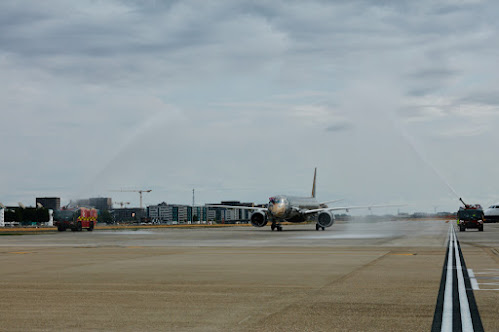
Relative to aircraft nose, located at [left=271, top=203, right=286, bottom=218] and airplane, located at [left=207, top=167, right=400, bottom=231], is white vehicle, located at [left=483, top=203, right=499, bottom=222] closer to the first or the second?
airplane, located at [left=207, top=167, right=400, bottom=231]

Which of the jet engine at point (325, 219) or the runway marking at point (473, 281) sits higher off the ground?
the jet engine at point (325, 219)

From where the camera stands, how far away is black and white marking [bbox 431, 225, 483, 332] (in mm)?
10422

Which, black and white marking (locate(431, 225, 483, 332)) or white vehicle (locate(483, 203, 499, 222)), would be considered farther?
white vehicle (locate(483, 203, 499, 222))

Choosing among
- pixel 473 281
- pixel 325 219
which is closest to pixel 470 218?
pixel 325 219

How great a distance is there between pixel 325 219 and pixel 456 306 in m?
71.3

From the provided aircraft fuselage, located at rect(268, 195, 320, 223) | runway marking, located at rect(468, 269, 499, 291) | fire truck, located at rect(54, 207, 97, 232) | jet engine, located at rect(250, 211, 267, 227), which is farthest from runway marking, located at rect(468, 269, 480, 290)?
fire truck, located at rect(54, 207, 97, 232)

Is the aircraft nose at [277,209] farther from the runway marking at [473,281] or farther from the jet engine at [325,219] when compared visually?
the runway marking at [473,281]

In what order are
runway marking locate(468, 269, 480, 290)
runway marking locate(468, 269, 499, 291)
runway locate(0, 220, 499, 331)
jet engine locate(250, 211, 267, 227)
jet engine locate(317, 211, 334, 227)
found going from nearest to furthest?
runway locate(0, 220, 499, 331) < runway marking locate(468, 269, 480, 290) < runway marking locate(468, 269, 499, 291) < jet engine locate(250, 211, 267, 227) < jet engine locate(317, 211, 334, 227)

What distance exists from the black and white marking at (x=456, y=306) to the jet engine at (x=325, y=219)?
63319mm

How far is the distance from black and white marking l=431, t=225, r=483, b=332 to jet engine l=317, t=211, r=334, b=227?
208 feet

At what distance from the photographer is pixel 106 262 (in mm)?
25391

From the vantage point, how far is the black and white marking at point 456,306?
1042 centimetres


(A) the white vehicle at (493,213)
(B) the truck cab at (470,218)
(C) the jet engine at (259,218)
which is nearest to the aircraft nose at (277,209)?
(C) the jet engine at (259,218)

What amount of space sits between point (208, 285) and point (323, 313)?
5529 millimetres
